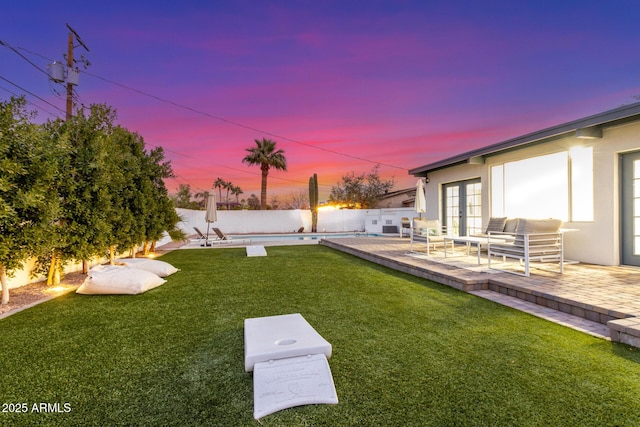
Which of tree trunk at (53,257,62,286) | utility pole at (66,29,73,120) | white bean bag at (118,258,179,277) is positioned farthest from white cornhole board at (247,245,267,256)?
utility pole at (66,29,73,120)

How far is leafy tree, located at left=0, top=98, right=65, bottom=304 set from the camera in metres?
3.77

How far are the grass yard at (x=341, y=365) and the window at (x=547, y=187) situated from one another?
4.24 meters

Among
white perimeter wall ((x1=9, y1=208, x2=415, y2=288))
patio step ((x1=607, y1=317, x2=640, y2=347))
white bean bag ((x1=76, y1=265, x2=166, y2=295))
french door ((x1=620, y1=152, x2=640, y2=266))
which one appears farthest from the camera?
white perimeter wall ((x1=9, y1=208, x2=415, y2=288))

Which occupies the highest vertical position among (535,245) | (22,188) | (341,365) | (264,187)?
(264,187)

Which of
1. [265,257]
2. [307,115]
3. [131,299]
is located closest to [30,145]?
[131,299]

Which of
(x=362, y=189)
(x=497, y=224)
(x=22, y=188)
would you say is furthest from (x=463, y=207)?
(x=362, y=189)

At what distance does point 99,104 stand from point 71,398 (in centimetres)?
703

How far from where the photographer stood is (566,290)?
161 inches

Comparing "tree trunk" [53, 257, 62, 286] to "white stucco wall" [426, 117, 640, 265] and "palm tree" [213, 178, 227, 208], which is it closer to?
"white stucco wall" [426, 117, 640, 265]

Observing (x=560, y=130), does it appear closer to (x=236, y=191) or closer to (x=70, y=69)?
(x=70, y=69)

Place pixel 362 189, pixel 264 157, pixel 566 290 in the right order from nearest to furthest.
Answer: pixel 566 290
pixel 264 157
pixel 362 189

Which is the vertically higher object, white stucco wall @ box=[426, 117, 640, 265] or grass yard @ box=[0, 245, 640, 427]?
white stucco wall @ box=[426, 117, 640, 265]

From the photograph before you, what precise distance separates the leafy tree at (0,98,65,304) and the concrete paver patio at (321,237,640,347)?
6.07 m

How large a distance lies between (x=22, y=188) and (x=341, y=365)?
4526 millimetres
